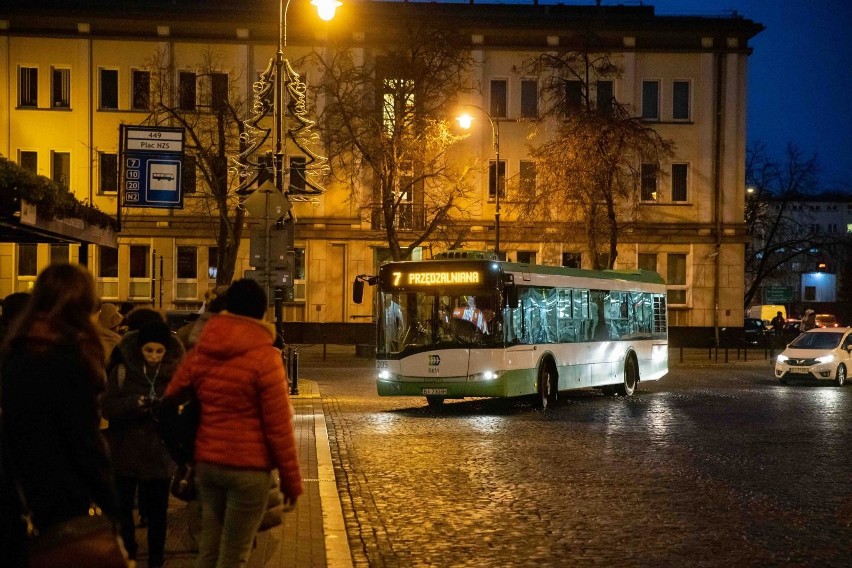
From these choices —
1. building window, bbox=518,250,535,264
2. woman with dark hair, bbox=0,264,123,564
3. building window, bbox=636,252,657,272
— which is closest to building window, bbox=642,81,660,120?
building window, bbox=636,252,657,272

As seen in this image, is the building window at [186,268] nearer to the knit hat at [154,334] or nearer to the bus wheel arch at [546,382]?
the bus wheel arch at [546,382]

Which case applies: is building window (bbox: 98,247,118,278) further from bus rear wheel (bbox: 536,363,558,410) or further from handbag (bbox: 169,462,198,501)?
handbag (bbox: 169,462,198,501)

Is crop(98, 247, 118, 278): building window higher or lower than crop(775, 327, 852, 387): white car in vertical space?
higher

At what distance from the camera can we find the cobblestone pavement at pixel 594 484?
9141 mm

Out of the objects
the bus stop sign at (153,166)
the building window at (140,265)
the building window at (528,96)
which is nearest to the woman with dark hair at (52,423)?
the bus stop sign at (153,166)

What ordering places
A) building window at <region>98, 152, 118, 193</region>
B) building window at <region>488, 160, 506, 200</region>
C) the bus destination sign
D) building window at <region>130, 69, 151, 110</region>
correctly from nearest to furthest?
the bus destination sign, building window at <region>130, 69, 151, 110</region>, building window at <region>98, 152, 118, 193</region>, building window at <region>488, 160, 506, 200</region>

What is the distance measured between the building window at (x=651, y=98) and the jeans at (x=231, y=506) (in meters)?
49.3

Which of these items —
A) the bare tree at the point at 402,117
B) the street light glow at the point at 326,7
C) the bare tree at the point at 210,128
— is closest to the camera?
the street light glow at the point at 326,7

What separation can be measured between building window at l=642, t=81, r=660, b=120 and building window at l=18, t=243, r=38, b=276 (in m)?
27.0

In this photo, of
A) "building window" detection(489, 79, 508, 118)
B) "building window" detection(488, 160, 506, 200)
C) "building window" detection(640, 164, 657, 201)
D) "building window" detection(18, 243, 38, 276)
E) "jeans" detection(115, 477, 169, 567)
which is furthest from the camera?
"building window" detection(640, 164, 657, 201)

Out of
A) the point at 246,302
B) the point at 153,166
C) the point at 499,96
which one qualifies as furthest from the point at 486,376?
the point at 499,96

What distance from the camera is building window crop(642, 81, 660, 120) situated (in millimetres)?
53219

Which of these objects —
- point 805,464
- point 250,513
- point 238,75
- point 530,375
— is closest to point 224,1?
point 238,75

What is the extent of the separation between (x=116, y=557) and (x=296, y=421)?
49.7ft
